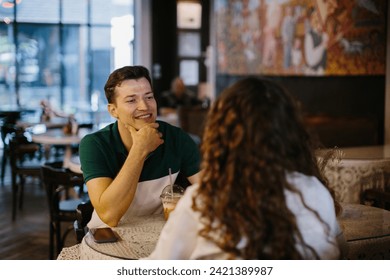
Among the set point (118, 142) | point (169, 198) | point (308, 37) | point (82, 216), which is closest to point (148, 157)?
point (118, 142)

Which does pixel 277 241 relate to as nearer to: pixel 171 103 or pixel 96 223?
pixel 96 223

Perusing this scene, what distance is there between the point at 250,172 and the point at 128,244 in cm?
70

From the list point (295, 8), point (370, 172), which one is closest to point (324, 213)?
point (370, 172)

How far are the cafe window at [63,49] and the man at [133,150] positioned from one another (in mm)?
9790

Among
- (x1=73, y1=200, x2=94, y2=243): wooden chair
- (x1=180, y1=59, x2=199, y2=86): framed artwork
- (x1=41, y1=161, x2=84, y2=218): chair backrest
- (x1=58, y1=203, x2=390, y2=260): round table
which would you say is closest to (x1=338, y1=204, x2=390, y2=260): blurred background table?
(x1=58, y1=203, x2=390, y2=260): round table

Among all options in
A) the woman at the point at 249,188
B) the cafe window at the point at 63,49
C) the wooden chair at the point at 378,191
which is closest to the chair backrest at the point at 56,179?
the wooden chair at the point at 378,191

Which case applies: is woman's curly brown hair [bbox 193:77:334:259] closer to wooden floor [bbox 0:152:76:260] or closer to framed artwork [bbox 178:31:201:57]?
wooden floor [bbox 0:152:76:260]

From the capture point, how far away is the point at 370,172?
3.30 meters

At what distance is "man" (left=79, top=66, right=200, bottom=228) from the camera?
197 centimetres

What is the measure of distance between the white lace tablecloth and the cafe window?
393 inches

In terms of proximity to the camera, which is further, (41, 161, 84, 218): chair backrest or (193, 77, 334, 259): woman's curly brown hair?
(41, 161, 84, 218): chair backrest

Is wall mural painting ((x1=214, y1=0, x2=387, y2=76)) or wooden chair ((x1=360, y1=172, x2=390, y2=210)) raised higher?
wall mural painting ((x1=214, y1=0, x2=387, y2=76))

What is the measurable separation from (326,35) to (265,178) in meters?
4.70

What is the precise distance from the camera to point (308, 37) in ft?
Result: 19.5
